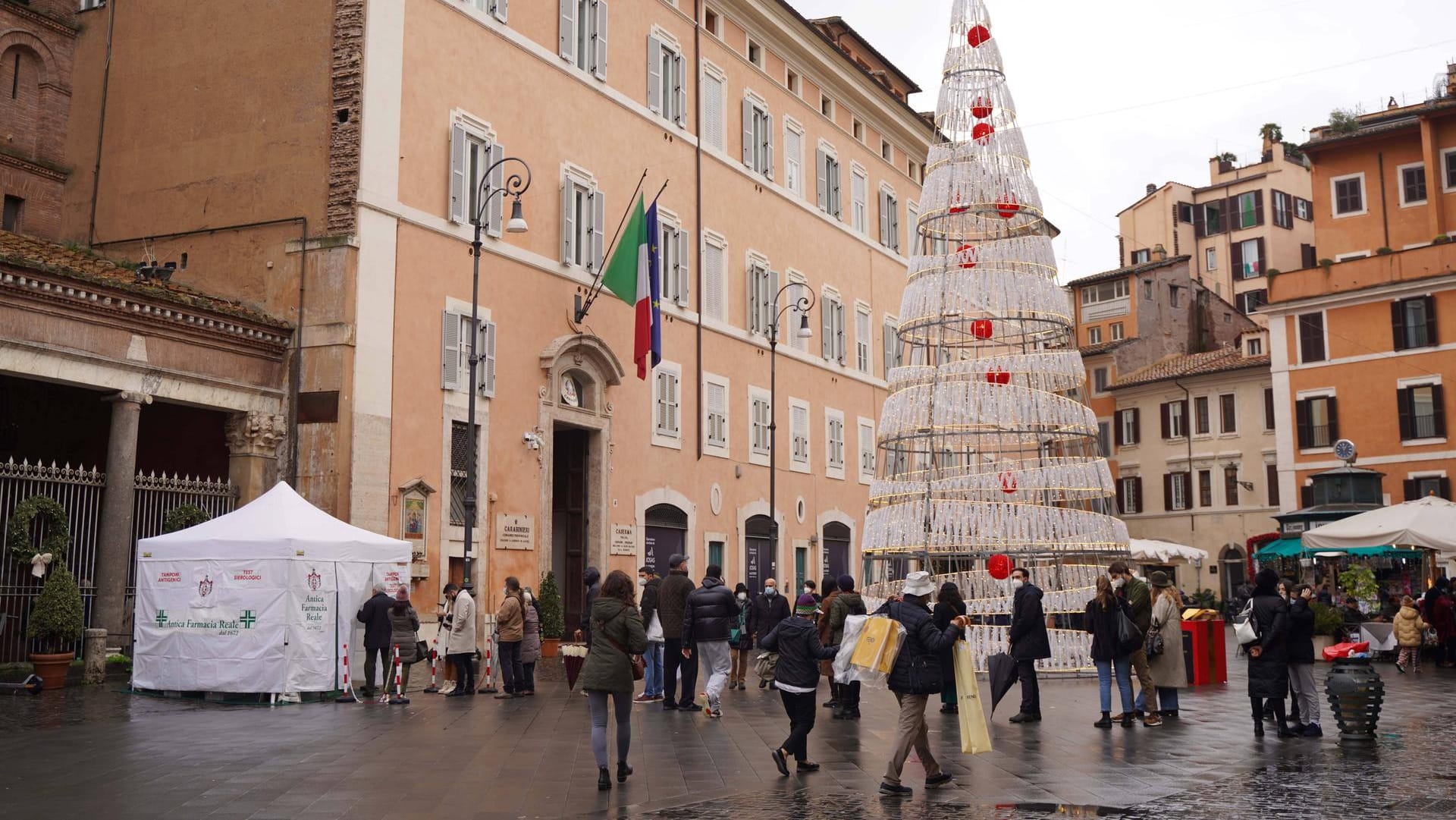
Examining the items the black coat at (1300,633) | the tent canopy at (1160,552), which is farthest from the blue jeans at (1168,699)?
the tent canopy at (1160,552)

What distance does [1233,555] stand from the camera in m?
51.6

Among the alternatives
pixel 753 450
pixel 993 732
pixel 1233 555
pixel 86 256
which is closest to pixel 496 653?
pixel 993 732

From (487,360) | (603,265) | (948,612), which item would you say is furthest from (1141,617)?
(603,265)

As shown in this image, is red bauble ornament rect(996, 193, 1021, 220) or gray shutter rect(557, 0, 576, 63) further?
gray shutter rect(557, 0, 576, 63)

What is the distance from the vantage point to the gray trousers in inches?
538

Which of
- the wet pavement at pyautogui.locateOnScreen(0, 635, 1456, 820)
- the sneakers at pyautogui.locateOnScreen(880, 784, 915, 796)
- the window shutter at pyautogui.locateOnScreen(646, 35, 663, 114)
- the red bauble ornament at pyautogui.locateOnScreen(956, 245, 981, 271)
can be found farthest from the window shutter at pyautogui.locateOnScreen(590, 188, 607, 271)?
the sneakers at pyautogui.locateOnScreen(880, 784, 915, 796)

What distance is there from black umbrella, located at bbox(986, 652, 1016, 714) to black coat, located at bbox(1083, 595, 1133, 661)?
34.9 inches

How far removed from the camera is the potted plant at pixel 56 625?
57.6ft

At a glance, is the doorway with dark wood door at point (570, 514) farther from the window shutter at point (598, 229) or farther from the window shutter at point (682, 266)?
the window shutter at point (682, 266)

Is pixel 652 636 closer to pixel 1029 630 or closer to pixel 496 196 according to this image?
pixel 1029 630

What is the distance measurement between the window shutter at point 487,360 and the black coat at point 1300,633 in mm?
14855

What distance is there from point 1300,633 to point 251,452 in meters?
15.6

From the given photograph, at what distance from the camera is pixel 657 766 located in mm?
11742

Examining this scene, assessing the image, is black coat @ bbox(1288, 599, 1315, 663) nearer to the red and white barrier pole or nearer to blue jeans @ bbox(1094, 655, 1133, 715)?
blue jeans @ bbox(1094, 655, 1133, 715)
